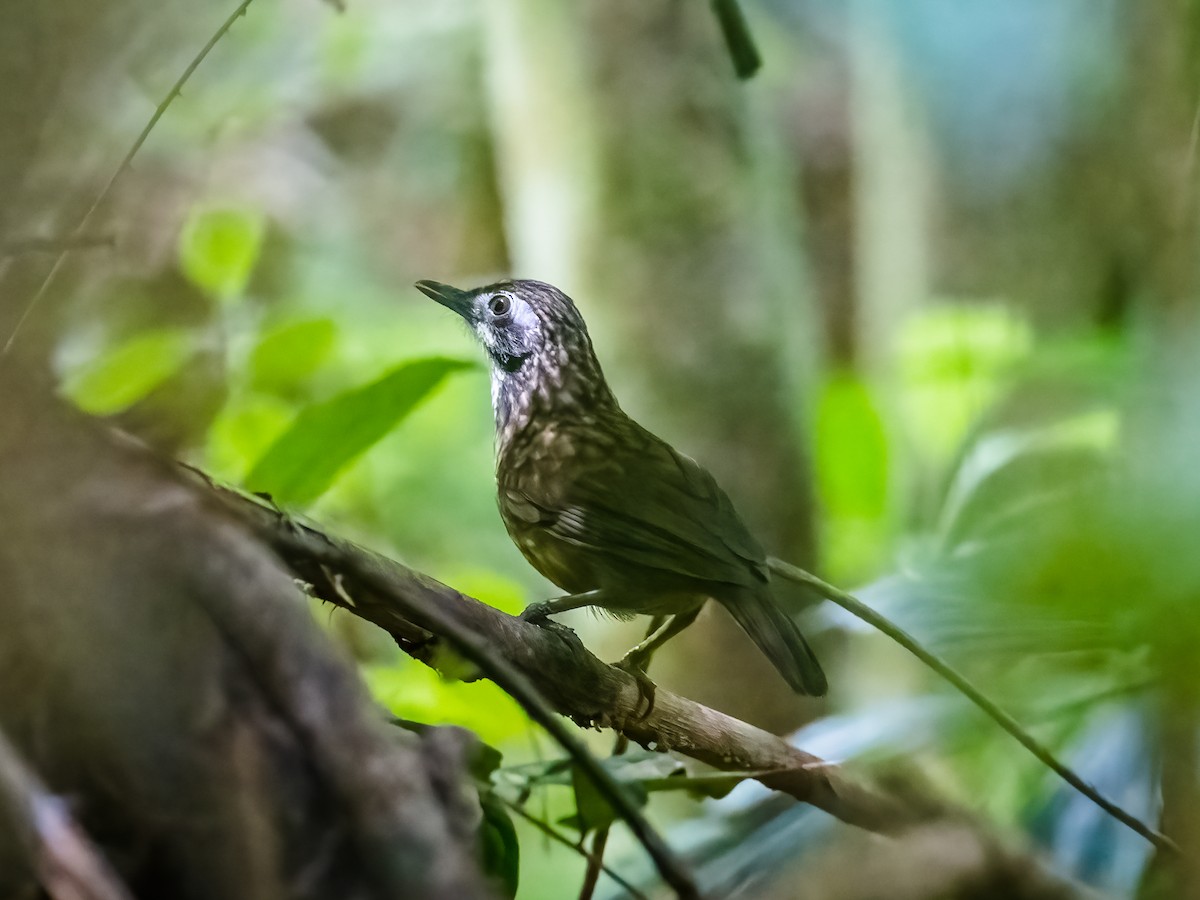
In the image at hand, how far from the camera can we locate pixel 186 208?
1830 mm

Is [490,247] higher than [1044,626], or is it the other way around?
[490,247]

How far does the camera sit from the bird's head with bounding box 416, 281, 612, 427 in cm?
139

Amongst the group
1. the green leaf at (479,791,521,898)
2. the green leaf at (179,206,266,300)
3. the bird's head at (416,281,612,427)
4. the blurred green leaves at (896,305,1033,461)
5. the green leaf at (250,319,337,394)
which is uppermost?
the blurred green leaves at (896,305,1033,461)

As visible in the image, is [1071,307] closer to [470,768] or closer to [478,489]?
[478,489]

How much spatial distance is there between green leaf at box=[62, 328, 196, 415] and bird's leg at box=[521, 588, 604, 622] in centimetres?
43

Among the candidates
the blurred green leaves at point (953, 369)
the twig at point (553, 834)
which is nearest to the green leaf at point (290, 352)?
the twig at point (553, 834)

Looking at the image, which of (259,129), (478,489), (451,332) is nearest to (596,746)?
(478,489)

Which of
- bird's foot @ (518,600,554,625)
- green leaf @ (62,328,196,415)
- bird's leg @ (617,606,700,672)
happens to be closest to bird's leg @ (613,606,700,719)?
bird's leg @ (617,606,700,672)

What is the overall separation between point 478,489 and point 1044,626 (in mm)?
1194

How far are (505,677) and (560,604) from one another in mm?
451

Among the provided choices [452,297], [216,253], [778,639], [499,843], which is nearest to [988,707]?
[778,639]

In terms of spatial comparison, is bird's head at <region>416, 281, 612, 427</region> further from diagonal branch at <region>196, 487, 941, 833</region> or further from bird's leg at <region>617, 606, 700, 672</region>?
diagonal branch at <region>196, 487, 941, 833</region>

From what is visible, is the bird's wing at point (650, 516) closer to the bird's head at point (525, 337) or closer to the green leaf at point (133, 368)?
the bird's head at point (525, 337)

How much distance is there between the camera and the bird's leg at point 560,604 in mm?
1013
